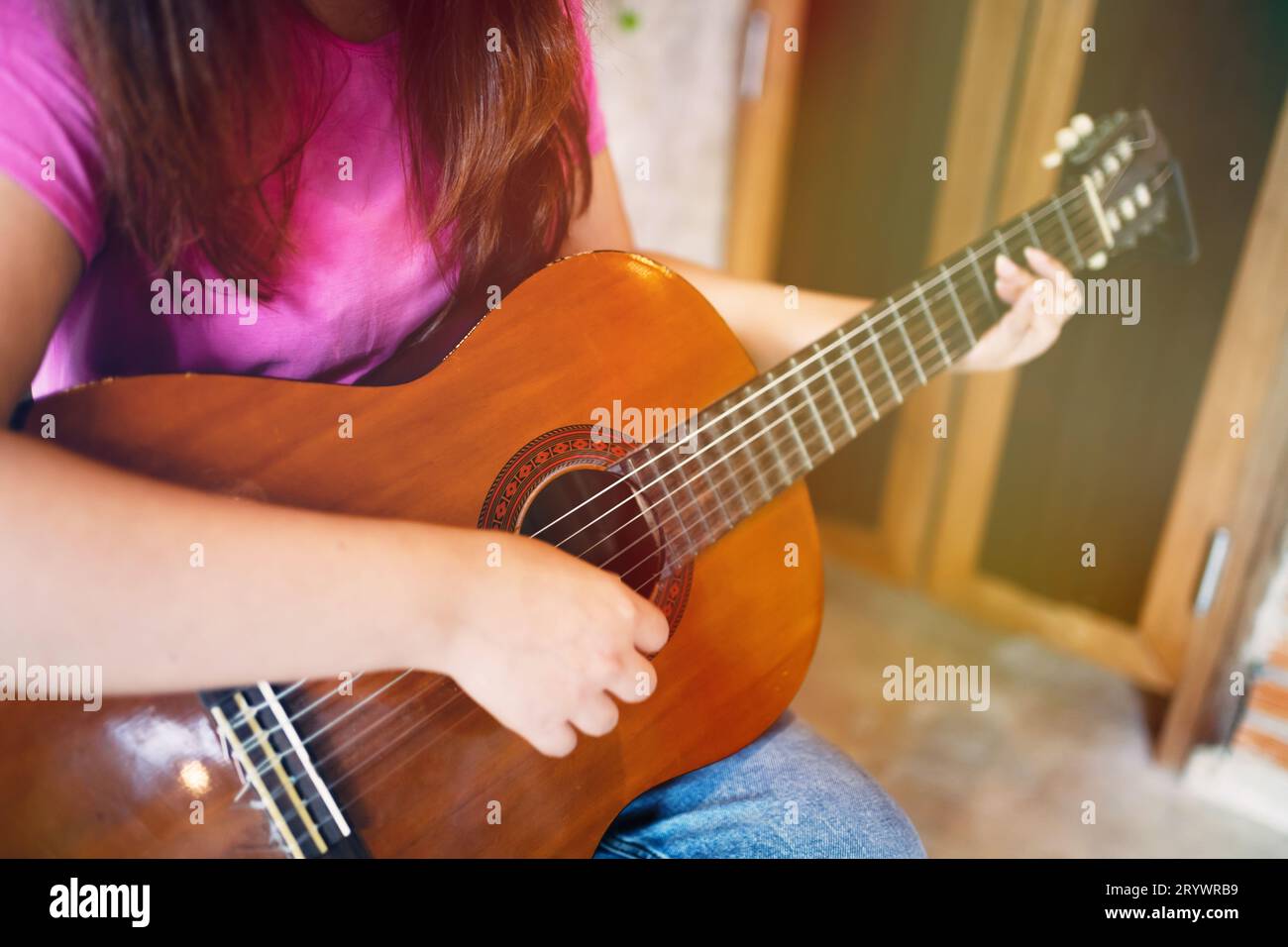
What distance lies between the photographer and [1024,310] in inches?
32.4

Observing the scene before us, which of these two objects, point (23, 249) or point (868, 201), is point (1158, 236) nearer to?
point (868, 201)

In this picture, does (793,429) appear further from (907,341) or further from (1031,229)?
(1031,229)

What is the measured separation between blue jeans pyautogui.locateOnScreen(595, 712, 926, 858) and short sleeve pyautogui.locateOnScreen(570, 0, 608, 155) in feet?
1.87

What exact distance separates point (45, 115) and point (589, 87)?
0.44 meters

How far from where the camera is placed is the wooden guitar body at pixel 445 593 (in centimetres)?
A: 50

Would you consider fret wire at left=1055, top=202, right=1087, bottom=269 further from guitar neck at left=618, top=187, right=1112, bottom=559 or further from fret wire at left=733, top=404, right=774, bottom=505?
fret wire at left=733, top=404, right=774, bottom=505

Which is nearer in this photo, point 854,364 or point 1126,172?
point 854,364

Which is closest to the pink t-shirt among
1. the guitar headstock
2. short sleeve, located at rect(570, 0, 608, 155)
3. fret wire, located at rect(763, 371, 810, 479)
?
short sleeve, located at rect(570, 0, 608, 155)

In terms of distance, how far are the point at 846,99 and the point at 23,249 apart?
5.06 ft

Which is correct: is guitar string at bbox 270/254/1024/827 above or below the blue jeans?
above

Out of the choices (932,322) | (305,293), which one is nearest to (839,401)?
(932,322)

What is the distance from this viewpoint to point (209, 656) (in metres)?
0.49

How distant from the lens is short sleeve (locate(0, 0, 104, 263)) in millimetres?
462

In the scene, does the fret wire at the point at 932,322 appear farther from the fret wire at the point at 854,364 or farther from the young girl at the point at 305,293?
the young girl at the point at 305,293
